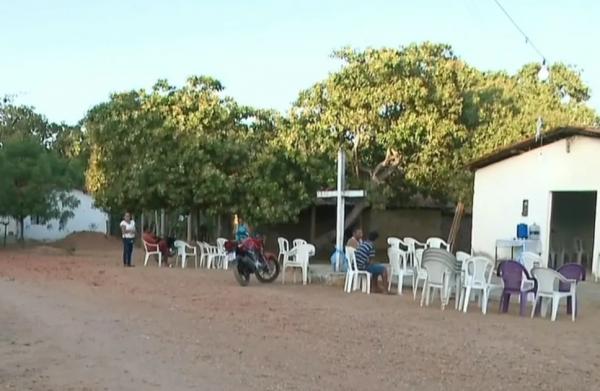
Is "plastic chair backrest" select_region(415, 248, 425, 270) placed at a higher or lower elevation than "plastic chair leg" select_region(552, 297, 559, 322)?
higher

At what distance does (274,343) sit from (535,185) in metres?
12.5

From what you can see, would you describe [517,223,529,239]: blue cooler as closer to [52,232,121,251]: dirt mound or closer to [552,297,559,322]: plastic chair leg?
[552,297,559,322]: plastic chair leg

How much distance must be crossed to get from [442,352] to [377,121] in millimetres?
14149

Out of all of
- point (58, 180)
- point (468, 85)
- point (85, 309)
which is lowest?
point (85, 309)

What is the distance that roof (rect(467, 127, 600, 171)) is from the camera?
59.2ft

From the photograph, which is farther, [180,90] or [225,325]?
[180,90]

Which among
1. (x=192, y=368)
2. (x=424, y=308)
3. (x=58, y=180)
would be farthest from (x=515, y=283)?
(x=58, y=180)

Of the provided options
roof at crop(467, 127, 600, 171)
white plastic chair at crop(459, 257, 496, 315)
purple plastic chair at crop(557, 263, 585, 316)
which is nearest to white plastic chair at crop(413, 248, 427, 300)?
white plastic chair at crop(459, 257, 496, 315)

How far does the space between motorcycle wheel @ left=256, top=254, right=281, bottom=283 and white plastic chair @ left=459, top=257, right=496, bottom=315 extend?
557cm

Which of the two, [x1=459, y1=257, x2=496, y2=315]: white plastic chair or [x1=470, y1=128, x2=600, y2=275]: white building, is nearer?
[x1=459, y1=257, x2=496, y2=315]: white plastic chair

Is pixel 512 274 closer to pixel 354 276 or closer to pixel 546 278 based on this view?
pixel 546 278

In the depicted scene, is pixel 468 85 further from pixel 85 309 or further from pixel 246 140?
pixel 85 309

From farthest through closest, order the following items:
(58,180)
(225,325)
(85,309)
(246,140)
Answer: (58,180) < (246,140) < (85,309) < (225,325)

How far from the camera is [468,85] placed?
931 inches
